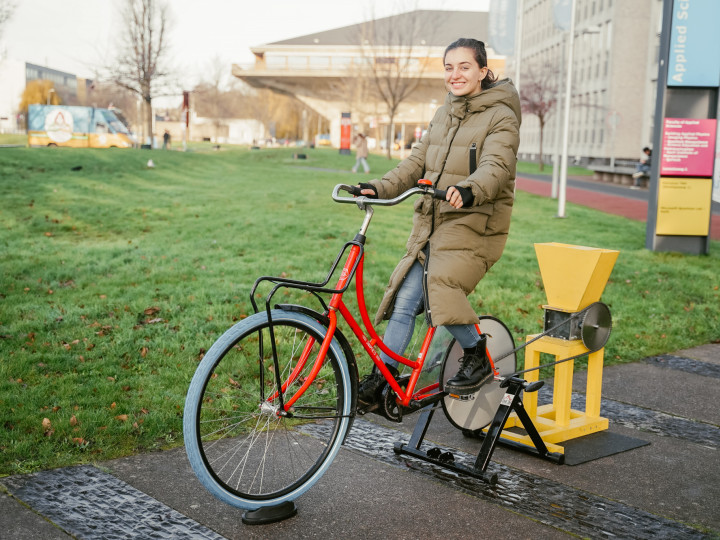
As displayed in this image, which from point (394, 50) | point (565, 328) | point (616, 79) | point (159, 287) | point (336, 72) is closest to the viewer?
point (565, 328)

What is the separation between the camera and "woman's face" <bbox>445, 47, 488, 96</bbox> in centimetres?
385

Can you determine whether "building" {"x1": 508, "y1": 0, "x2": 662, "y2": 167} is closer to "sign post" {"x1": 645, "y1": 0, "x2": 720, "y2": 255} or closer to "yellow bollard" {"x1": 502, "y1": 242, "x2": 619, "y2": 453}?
"sign post" {"x1": 645, "y1": 0, "x2": 720, "y2": 255}

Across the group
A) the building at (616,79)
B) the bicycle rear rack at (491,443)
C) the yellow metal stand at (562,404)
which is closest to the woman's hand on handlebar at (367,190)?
the bicycle rear rack at (491,443)

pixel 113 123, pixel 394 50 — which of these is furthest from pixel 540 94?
pixel 113 123

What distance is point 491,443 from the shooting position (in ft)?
13.0

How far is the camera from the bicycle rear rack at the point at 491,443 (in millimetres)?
3934

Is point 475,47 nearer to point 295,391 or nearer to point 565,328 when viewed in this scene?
point 565,328

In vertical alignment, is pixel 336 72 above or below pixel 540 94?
above

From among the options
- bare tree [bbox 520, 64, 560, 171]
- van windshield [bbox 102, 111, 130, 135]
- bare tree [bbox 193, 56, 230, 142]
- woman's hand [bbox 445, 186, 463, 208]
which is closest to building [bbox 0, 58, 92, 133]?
bare tree [bbox 193, 56, 230, 142]

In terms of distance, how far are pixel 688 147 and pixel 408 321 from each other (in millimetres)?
9611

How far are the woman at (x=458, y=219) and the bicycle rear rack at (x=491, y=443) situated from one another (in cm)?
26

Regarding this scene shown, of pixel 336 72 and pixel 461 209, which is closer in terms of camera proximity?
pixel 461 209

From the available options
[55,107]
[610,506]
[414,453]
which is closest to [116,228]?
[414,453]

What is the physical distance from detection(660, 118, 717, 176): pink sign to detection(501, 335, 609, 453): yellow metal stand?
326 inches
